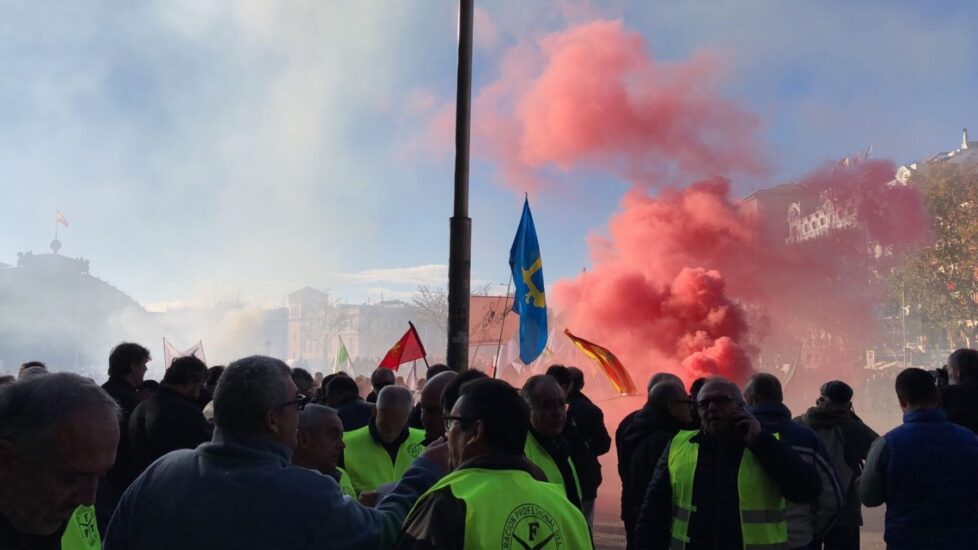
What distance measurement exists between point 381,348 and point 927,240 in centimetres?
8958

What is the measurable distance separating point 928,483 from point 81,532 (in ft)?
14.6

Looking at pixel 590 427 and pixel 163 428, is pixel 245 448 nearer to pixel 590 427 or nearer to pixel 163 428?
pixel 163 428

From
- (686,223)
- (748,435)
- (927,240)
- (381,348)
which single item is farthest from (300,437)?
(381,348)

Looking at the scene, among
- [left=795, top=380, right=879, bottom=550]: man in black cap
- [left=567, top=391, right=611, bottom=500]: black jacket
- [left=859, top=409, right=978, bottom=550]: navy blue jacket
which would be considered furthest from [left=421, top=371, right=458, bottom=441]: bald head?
[left=795, top=380, right=879, bottom=550]: man in black cap

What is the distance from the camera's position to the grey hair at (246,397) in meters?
2.50

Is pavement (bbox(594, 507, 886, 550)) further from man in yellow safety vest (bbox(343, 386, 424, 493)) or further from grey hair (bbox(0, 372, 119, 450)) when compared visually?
grey hair (bbox(0, 372, 119, 450))

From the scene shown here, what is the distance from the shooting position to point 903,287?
135 feet

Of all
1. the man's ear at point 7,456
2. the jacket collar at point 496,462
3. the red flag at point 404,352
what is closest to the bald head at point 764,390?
the jacket collar at point 496,462

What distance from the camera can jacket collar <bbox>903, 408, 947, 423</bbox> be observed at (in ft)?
15.5

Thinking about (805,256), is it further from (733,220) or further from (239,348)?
(239,348)

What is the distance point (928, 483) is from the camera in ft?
15.0

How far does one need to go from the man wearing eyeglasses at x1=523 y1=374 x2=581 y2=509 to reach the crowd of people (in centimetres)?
1

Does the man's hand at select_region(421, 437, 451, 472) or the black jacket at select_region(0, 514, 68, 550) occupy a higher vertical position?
the man's hand at select_region(421, 437, 451, 472)

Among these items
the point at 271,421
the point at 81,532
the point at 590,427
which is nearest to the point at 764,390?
the point at 590,427
